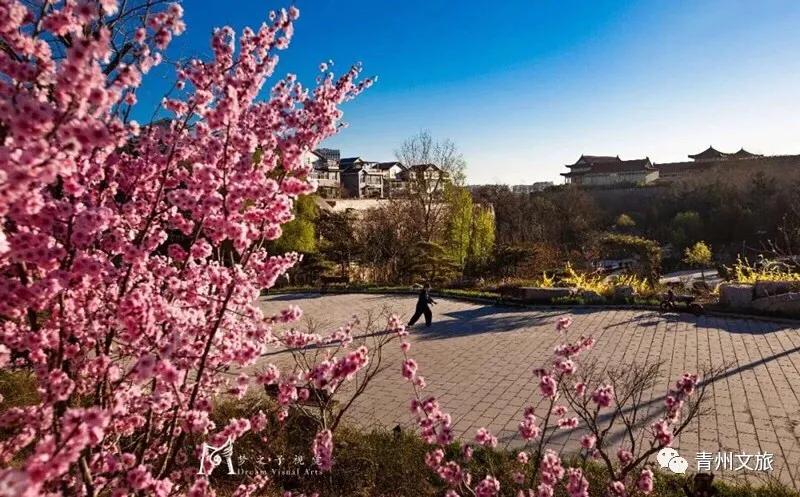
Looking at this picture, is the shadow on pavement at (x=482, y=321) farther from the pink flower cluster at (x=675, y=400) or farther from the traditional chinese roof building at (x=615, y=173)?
the traditional chinese roof building at (x=615, y=173)

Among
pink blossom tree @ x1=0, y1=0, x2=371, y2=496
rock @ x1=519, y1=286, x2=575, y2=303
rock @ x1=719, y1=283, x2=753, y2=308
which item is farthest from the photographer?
rock @ x1=519, y1=286, x2=575, y2=303

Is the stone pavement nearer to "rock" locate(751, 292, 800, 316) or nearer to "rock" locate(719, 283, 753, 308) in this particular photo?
"rock" locate(751, 292, 800, 316)

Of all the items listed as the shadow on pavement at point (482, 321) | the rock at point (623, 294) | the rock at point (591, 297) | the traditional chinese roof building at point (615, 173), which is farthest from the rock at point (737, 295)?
the traditional chinese roof building at point (615, 173)

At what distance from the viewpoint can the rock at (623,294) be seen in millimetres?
14195

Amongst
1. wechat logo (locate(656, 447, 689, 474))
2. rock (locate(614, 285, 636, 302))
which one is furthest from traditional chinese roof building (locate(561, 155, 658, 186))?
wechat logo (locate(656, 447, 689, 474))

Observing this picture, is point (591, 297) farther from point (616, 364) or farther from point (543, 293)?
point (616, 364)

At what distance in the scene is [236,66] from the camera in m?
3.62

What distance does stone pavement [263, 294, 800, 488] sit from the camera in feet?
20.1

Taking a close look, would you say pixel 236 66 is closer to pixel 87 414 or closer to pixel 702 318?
pixel 87 414

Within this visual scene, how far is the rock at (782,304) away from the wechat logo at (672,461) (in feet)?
28.3

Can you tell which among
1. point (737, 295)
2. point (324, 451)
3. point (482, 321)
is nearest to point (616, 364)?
point (482, 321)

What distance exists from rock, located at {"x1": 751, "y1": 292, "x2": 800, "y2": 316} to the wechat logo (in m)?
8.62

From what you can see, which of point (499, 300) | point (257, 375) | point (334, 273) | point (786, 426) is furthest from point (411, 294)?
point (257, 375)

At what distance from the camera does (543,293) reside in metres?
15.1
